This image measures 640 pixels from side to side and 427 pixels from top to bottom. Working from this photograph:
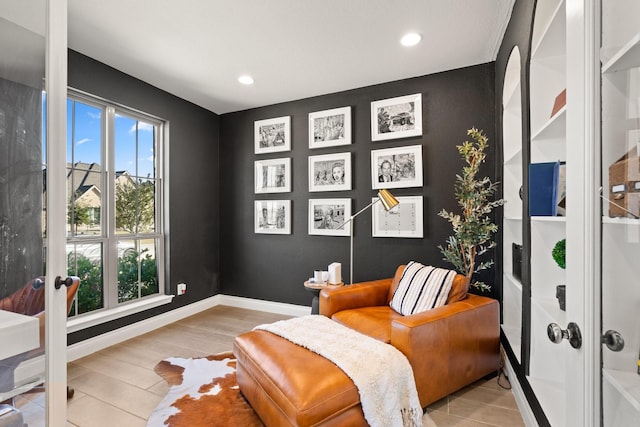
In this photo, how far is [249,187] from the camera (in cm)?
420

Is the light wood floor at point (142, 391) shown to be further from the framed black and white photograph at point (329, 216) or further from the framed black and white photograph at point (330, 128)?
the framed black and white photograph at point (330, 128)

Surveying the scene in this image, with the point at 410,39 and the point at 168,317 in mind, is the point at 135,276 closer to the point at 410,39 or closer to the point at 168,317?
the point at 168,317

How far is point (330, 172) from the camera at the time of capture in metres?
3.67

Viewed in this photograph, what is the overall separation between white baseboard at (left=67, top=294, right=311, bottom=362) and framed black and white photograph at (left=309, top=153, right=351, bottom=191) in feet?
4.85

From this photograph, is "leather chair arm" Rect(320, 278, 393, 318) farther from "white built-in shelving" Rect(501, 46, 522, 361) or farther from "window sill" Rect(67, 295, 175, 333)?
"window sill" Rect(67, 295, 175, 333)

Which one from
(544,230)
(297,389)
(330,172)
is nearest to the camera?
(297,389)

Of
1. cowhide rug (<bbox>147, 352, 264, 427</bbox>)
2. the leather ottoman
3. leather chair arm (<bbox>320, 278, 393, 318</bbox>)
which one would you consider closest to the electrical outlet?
cowhide rug (<bbox>147, 352, 264, 427</bbox>)

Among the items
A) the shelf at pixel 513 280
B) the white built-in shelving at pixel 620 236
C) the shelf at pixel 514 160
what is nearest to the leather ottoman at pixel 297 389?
the white built-in shelving at pixel 620 236

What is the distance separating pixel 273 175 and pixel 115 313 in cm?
221

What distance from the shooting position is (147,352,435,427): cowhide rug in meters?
1.84

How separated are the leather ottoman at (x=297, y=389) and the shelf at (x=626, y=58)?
5.02ft

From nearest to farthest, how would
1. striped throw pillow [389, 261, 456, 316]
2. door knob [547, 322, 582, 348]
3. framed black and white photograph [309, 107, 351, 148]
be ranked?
door knob [547, 322, 582, 348] → striped throw pillow [389, 261, 456, 316] → framed black and white photograph [309, 107, 351, 148]

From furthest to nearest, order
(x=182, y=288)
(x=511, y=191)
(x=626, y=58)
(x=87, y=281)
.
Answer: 1. (x=182, y=288)
2. (x=87, y=281)
3. (x=511, y=191)
4. (x=626, y=58)

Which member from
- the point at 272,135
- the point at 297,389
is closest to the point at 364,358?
the point at 297,389
